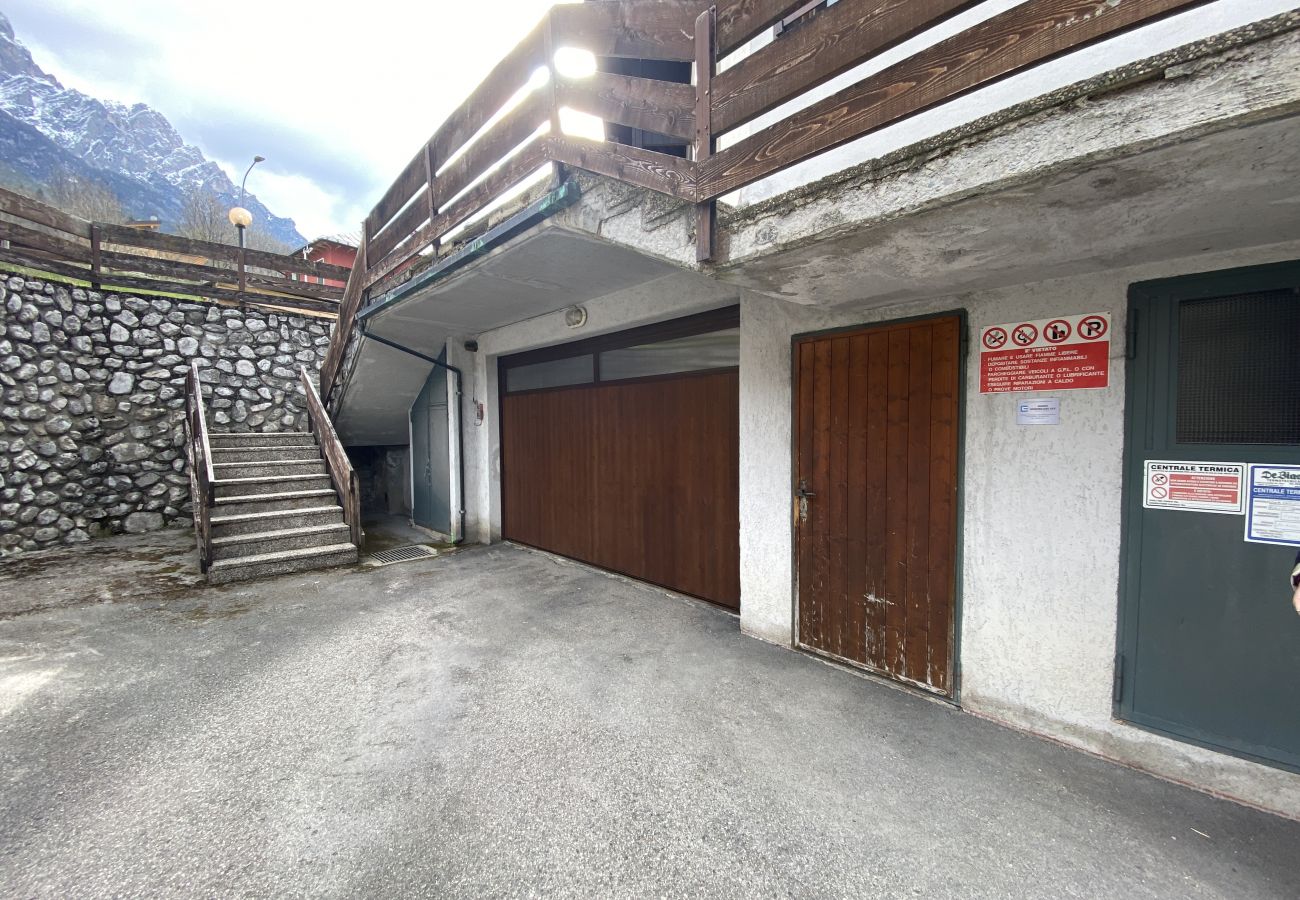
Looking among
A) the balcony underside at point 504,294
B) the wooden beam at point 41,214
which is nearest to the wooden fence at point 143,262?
the wooden beam at point 41,214

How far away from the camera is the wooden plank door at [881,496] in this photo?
2664mm

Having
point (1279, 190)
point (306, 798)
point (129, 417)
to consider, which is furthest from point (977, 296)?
point (129, 417)

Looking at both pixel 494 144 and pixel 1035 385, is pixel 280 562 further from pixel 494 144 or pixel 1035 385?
pixel 1035 385

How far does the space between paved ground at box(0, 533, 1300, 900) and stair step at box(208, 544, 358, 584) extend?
1.15m

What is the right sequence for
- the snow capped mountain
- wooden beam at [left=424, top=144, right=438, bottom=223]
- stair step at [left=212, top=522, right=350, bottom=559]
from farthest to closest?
the snow capped mountain → stair step at [left=212, top=522, right=350, bottom=559] → wooden beam at [left=424, top=144, right=438, bottom=223]

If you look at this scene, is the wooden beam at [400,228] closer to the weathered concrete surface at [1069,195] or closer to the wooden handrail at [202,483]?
the wooden handrail at [202,483]

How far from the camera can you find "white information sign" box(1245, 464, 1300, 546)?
187 centimetres

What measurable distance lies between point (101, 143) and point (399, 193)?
5440 inches

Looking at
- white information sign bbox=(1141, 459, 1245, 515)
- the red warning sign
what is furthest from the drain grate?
white information sign bbox=(1141, 459, 1245, 515)

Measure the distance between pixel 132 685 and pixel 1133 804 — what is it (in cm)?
504

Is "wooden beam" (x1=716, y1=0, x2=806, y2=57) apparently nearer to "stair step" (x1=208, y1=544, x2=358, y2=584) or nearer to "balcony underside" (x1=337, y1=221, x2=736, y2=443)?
"balcony underside" (x1=337, y1=221, x2=736, y2=443)

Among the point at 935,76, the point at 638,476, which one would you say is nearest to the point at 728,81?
the point at 935,76

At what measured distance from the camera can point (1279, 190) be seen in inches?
58.8

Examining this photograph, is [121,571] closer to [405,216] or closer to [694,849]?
[405,216]
